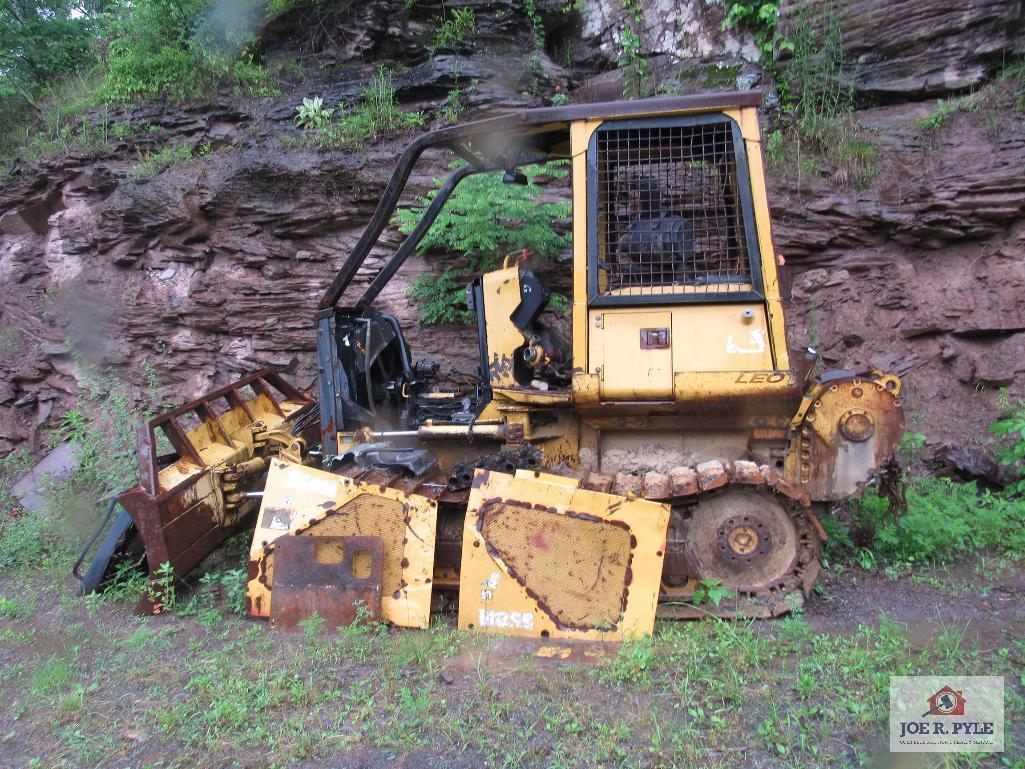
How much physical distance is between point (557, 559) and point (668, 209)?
2.06 meters

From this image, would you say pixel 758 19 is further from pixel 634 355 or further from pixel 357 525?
pixel 357 525

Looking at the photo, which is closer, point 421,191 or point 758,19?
point 758,19

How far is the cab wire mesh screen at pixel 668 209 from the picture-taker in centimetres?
401

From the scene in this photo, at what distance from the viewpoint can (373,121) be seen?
859 cm

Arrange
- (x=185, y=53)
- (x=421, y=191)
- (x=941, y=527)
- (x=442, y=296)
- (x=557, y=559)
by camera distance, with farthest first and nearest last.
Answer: (x=185, y=53) < (x=421, y=191) < (x=442, y=296) < (x=941, y=527) < (x=557, y=559)

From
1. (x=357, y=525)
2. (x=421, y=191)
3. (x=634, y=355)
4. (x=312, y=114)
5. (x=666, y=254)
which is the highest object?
(x=312, y=114)

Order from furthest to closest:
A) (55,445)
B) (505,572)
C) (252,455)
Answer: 1. (55,445)
2. (252,455)
3. (505,572)

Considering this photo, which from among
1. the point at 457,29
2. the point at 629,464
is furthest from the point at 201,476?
the point at 457,29

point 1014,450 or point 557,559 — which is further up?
point 1014,450

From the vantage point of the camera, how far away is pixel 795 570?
3.97m

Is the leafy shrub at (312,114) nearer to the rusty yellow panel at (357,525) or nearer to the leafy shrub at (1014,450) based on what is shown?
the rusty yellow panel at (357,525)

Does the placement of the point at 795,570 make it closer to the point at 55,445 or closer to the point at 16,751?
the point at 16,751

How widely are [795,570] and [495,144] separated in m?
3.17

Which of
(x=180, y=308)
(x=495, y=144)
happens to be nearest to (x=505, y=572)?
Result: (x=495, y=144)
